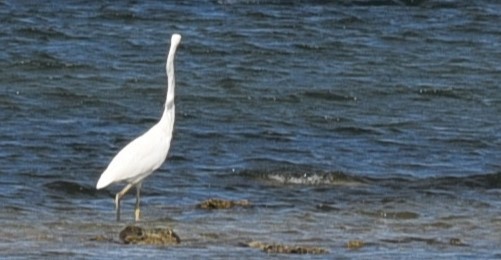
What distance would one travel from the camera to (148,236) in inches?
348

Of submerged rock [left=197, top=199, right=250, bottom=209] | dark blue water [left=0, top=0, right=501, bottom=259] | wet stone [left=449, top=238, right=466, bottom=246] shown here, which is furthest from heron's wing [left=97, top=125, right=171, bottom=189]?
wet stone [left=449, top=238, right=466, bottom=246]

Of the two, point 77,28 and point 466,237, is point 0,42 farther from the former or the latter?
point 466,237

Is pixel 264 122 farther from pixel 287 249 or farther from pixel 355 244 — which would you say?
pixel 287 249

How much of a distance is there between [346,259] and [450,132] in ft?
20.4

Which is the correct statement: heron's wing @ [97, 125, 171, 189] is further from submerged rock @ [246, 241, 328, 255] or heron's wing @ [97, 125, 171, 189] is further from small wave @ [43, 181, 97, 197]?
submerged rock @ [246, 241, 328, 255]

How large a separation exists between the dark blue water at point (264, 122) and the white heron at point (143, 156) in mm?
261

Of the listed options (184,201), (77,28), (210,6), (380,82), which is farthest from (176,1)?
(184,201)

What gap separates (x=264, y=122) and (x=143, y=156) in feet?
16.2

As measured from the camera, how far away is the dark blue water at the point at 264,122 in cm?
994

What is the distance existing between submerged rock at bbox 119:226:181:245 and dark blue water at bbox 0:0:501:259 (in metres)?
0.08

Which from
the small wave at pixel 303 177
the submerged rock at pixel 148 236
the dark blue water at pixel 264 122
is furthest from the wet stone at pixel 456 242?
the small wave at pixel 303 177

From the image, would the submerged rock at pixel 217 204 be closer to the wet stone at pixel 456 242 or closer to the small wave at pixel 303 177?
the small wave at pixel 303 177

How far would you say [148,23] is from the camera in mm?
21250

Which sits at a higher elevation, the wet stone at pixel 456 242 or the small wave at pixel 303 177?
the wet stone at pixel 456 242
